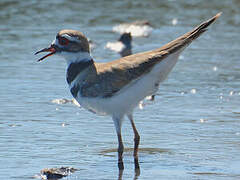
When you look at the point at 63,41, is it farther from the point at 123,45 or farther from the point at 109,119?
the point at 123,45

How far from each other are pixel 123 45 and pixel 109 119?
4.77m

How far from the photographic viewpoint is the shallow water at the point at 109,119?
25.2 feet

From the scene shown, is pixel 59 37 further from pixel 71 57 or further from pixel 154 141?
pixel 154 141

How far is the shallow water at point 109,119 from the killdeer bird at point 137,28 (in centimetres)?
20

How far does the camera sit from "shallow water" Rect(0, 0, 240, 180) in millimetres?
7668

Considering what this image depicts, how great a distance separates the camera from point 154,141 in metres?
8.55

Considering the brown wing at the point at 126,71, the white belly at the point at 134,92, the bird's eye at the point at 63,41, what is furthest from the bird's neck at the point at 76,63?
the white belly at the point at 134,92

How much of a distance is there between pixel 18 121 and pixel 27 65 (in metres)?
3.53

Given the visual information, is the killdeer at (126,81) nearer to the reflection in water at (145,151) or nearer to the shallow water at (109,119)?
the reflection in water at (145,151)

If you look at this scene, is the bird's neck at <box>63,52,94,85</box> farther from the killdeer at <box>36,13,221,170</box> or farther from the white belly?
the white belly

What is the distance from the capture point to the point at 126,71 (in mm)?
7902

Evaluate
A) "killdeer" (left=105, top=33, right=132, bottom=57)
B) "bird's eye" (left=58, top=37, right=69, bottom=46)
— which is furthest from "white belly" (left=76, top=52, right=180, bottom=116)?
"killdeer" (left=105, top=33, right=132, bottom=57)

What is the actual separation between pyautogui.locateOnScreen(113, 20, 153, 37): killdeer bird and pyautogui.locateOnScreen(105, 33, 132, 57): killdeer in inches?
57.3

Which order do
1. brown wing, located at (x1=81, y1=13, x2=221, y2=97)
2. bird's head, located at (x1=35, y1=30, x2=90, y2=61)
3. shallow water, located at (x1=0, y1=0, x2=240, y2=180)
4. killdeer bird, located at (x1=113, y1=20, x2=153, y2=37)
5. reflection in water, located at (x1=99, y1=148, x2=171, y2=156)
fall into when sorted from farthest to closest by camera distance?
killdeer bird, located at (x1=113, y1=20, x2=153, y2=37) → bird's head, located at (x1=35, y1=30, x2=90, y2=61) → reflection in water, located at (x1=99, y1=148, x2=171, y2=156) → brown wing, located at (x1=81, y1=13, x2=221, y2=97) → shallow water, located at (x1=0, y1=0, x2=240, y2=180)
